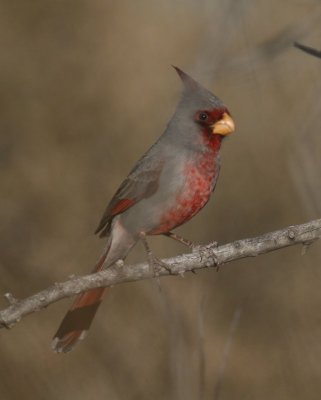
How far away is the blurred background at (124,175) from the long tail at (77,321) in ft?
3.28

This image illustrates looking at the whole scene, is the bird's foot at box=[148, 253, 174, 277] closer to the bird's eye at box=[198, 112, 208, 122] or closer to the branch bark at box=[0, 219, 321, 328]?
the branch bark at box=[0, 219, 321, 328]

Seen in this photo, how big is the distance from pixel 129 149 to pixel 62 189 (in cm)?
61

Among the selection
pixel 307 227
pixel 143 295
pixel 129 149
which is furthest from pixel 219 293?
pixel 307 227

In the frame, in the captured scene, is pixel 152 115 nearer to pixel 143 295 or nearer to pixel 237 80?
pixel 237 80

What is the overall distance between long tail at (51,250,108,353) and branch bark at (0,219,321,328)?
58 centimetres

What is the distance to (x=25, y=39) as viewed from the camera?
693cm

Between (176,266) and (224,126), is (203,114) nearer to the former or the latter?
(224,126)

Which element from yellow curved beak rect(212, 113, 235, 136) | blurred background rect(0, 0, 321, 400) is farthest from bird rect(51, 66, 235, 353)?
blurred background rect(0, 0, 321, 400)

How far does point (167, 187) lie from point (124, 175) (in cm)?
235

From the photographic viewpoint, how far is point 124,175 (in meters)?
6.75

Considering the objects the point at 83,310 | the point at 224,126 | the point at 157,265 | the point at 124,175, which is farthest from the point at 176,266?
the point at 124,175

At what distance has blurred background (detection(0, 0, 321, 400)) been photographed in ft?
19.2

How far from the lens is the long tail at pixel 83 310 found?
14.5 ft

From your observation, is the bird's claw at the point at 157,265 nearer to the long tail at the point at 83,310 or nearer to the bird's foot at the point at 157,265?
the bird's foot at the point at 157,265
